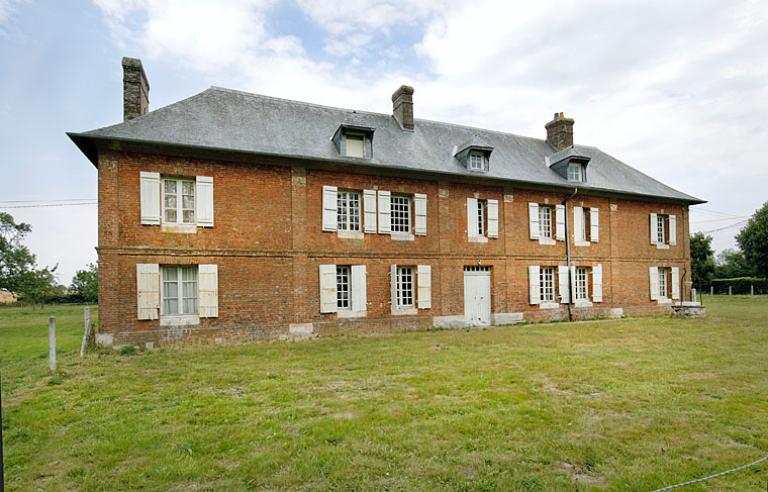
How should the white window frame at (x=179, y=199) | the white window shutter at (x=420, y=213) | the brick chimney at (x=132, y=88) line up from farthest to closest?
the white window shutter at (x=420, y=213) < the brick chimney at (x=132, y=88) < the white window frame at (x=179, y=199)

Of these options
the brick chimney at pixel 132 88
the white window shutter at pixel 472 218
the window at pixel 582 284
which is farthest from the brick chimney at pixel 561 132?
the brick chimney at pixel 132 88

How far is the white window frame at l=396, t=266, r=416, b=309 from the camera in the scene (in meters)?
14.4

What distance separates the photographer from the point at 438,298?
14.7 meters

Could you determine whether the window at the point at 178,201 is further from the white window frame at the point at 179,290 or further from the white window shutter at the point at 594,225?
the white window shutter at the point at 594,225

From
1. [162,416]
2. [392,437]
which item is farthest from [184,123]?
[392,437]

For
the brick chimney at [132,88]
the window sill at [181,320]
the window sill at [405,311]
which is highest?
the brick chimney at [132,88]

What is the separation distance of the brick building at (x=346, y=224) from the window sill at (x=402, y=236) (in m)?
0.05

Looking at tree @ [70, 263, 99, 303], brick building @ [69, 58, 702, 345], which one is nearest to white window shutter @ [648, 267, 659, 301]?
brick building @ [69, 58, 702, 345]

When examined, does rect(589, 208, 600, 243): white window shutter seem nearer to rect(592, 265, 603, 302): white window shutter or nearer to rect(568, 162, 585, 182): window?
rect(592, 265, 603, 302): white window shutter

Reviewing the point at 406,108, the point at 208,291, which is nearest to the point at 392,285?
the point at 208,291

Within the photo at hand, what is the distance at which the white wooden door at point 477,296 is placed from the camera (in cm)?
1533

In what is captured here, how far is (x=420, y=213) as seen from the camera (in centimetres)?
1456

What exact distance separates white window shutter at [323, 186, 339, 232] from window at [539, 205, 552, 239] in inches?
326

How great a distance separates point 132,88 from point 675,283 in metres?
21.9
